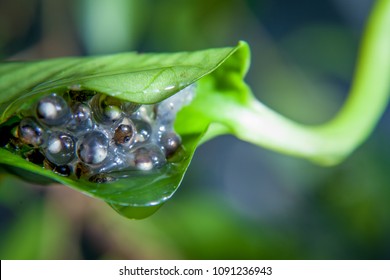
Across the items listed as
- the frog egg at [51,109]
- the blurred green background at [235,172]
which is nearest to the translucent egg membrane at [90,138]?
the frog egg at [51,109]

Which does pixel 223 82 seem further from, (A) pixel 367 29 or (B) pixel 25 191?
(B) pixel 25 191

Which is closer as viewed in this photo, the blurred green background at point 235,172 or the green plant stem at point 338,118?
the green plant stem at point 338,118

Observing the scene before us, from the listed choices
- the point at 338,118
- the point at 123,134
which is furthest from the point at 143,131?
the point at 338,118

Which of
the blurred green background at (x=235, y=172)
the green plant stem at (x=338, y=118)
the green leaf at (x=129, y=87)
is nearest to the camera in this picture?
the green leaf at (x=129, y=87)

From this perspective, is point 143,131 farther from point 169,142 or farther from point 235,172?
point 235,172

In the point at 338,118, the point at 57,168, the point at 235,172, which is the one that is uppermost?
the point at 235,172

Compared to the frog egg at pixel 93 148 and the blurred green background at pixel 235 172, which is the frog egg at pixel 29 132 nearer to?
the frog egg at pixel 93 148
